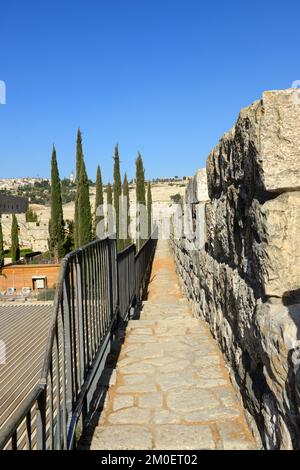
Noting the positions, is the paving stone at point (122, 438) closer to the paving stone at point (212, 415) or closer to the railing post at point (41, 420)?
the paving stone at point (212, 415)

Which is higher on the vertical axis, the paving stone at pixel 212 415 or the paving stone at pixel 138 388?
the paving stone at pixel 138 388

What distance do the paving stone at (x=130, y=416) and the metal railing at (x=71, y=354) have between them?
19cm

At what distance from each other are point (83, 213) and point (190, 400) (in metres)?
26.3

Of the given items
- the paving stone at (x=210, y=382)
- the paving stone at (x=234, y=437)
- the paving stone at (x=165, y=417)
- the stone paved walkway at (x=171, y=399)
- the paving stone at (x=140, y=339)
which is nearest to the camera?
the paving stone at (x=234, y=437)

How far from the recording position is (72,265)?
2.44 m

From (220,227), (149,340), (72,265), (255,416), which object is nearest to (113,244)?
(149,340)

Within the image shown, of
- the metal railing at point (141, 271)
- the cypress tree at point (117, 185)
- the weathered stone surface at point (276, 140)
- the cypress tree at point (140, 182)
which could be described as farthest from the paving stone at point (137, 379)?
the cypress tree at point (140, 182)

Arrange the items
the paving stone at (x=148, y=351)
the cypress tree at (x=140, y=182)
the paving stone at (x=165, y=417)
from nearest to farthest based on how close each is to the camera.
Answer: the paving stone at (x=165, y=417), the paving stone at (x=148, y=351), the cypress tree at (x=140, y=182)

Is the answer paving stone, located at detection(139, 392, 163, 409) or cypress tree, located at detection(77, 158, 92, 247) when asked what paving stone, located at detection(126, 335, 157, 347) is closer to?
paving stone, located at detection(139, 392, 163, 409)

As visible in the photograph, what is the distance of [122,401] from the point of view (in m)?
2.92

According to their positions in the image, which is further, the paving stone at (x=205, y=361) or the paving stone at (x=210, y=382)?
the paving stone at (x=205, y=361)

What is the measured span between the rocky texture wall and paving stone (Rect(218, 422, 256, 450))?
0.13m

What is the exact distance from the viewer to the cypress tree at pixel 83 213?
28.4m
